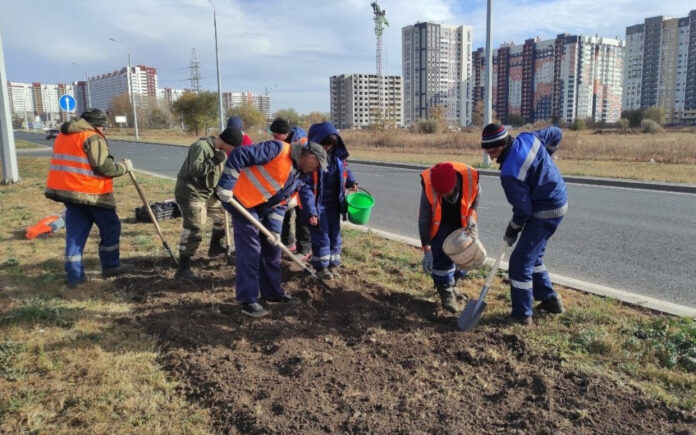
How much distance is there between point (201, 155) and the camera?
210 inches

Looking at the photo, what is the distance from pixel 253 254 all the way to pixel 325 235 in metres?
1.18

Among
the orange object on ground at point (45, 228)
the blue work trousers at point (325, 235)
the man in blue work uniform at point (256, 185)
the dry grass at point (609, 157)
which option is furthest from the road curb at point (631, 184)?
the orange object on ground at point (45, 228)

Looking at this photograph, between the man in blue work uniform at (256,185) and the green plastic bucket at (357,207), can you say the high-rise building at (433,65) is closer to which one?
the green plastic bucket at (357,207)

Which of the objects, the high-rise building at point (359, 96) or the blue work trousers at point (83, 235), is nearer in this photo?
the blue work trousers at point (83, 235)

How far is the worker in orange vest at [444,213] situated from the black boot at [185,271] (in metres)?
2.44

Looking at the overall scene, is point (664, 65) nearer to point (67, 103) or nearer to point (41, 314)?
point (67, 103)

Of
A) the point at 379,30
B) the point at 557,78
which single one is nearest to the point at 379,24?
the point at 379,30

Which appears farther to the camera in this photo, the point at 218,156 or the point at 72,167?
the point at 218,156

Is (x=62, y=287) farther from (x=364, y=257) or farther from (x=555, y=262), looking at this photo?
(x=555, y=262)

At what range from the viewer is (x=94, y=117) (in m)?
5.12

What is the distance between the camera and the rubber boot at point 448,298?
4.29 metres

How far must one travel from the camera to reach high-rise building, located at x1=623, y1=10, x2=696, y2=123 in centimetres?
7869

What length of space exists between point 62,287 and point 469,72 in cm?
10450

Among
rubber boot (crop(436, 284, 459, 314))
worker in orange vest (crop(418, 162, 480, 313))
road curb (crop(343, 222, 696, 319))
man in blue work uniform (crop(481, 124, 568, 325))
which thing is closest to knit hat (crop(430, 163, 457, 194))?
worker in orange vest (crop(418, 162, 480, 313))
